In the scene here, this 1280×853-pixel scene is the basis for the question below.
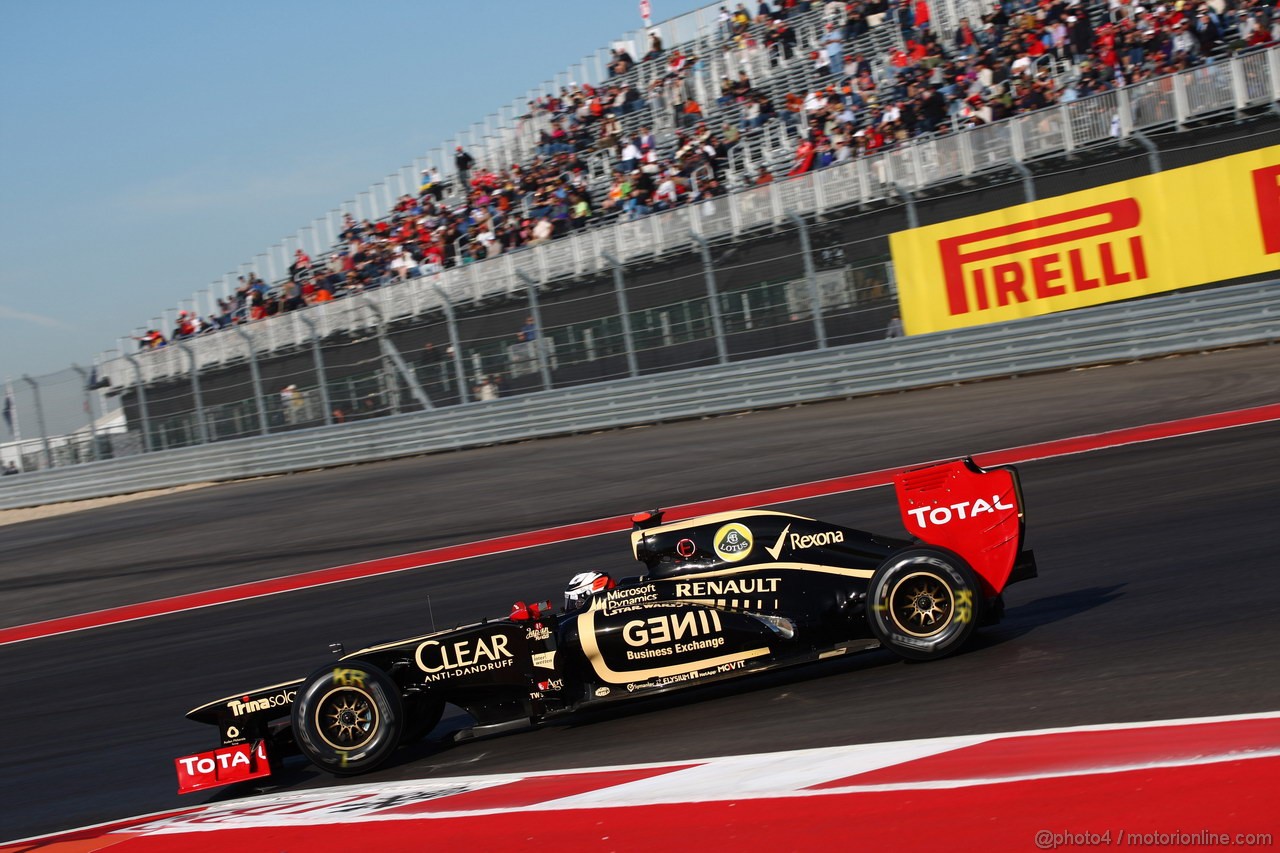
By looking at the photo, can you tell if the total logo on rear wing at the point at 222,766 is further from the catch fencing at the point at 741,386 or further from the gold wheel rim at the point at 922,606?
the catch fencing at the point at 741,386

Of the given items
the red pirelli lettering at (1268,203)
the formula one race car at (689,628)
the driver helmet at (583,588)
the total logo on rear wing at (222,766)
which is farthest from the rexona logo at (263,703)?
the red pirelli lettering at (1268,203)

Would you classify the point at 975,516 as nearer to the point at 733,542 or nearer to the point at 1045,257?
the point at 733,542

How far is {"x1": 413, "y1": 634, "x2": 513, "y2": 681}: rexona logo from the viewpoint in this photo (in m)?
6.45

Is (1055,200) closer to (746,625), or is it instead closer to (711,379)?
(711,379)

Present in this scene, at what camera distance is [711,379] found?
2034cm

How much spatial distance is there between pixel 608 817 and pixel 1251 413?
992 cm

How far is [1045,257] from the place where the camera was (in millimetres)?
17328

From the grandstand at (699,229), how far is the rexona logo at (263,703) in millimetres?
13517

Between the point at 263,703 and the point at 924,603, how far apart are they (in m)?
3.38

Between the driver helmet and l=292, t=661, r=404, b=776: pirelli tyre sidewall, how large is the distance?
3.25 ft

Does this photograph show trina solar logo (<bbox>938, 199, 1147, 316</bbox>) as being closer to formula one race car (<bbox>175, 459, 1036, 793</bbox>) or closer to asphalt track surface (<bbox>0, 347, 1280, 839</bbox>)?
asphalt track surface (<bbox>0, 347, 1280, 839</bbox>)

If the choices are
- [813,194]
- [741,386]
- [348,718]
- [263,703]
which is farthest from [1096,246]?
[263,703]

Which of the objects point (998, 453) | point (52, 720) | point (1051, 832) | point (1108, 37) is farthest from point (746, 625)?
point (1108, 37)

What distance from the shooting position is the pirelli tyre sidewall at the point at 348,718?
630 cm
